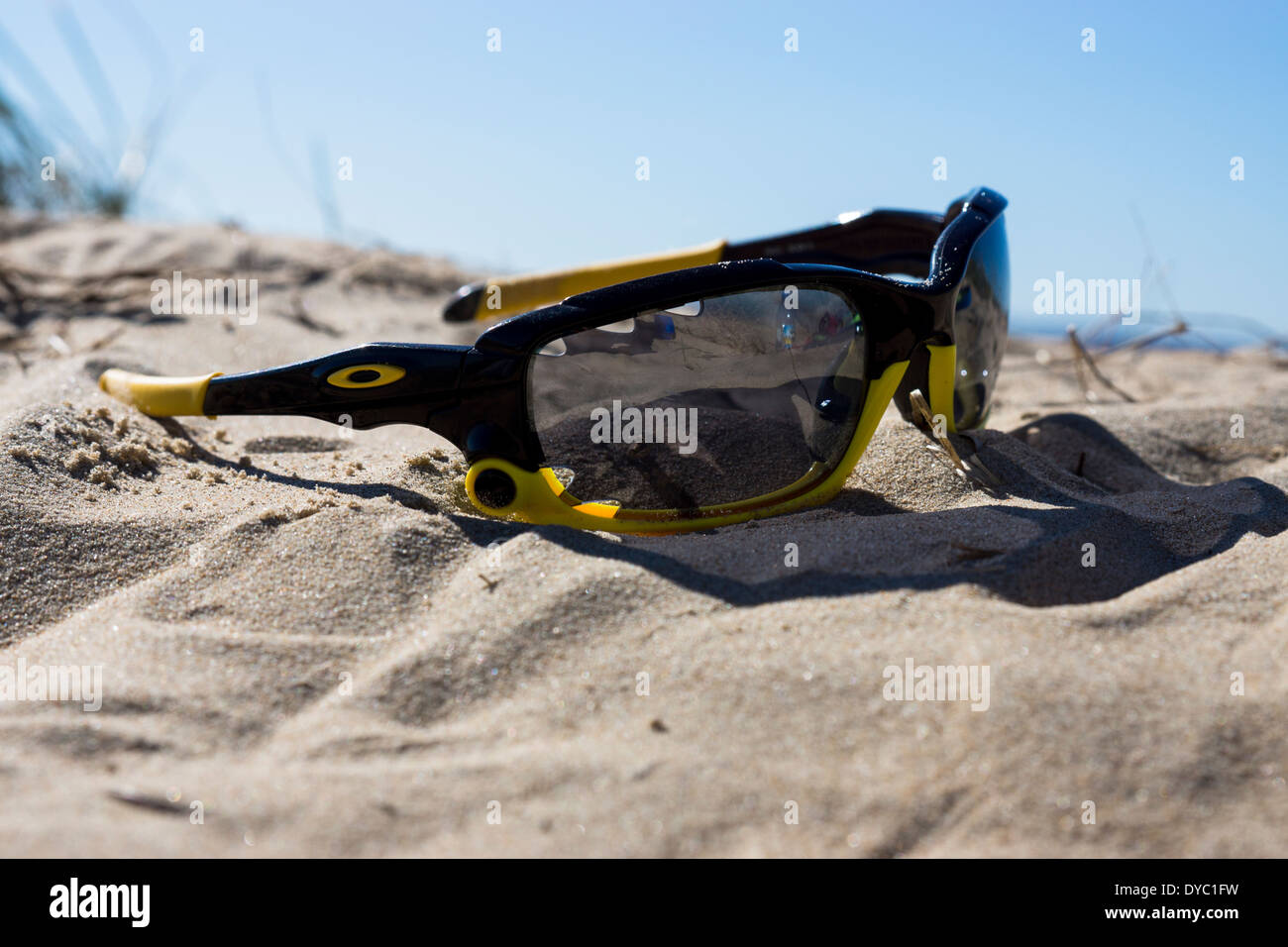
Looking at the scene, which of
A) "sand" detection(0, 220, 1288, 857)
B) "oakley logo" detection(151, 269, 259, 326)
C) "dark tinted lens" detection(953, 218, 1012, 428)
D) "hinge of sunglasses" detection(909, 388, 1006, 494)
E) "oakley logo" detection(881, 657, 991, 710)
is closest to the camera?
"sand" detection(0, 220, 1288, 857)

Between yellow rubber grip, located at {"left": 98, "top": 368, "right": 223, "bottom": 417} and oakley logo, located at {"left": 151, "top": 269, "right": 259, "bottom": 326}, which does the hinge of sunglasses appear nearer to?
yellow rubber grip, located at {"left": 98, "top": 368, "right": 223, "bottom": 417}

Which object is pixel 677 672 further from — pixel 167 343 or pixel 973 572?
pixel 167 343

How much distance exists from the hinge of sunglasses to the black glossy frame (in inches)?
7.0

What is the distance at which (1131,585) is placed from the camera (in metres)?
1.61

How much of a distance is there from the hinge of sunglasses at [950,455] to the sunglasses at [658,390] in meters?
0.12

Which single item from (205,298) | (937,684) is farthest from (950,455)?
(205,298)

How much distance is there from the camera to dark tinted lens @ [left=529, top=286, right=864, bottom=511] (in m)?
1.99

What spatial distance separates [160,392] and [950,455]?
1.94m

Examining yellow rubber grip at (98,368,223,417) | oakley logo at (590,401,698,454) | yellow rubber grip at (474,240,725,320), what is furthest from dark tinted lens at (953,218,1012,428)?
yellow rubber grip at (98,368,223,417)

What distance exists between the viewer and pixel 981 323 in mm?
2578
